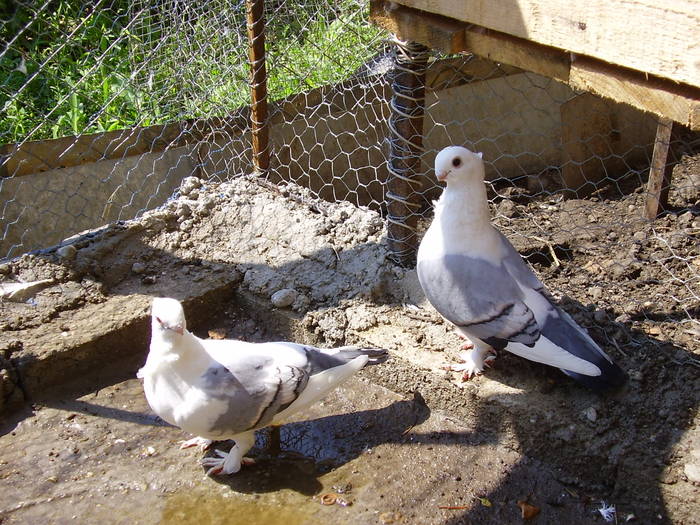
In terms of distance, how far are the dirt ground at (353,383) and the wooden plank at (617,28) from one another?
134 cm

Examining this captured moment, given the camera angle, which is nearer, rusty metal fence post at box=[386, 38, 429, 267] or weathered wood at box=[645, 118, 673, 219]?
rusty metal fence post at box=[386, 38, 429, 267]

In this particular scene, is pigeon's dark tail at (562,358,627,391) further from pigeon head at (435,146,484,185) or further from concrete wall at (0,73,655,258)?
concrete wall at (0,73,655,258)

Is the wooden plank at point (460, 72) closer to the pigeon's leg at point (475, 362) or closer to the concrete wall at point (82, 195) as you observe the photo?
the concrete wall at point (82, 195)

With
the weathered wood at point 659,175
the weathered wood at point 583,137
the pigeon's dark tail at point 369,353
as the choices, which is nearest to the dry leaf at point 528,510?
the pigeon's dark tail at point 369,353

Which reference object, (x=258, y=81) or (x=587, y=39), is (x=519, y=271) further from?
(x=258, y=81)

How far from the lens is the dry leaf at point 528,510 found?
259 centimetres

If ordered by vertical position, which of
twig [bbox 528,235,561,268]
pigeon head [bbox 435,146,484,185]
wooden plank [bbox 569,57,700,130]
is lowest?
twig [bbox 528,235,561,268]

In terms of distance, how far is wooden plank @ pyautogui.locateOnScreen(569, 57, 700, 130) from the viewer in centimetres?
190

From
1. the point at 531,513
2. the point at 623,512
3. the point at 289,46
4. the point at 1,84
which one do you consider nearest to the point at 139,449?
the point at 531,513

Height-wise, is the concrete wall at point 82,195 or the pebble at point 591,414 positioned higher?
the concrete wall at point 82,195

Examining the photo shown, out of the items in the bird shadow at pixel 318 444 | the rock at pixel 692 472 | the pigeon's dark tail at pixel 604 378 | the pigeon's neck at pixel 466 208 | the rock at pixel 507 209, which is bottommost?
the bird shadow at pixel 318 444

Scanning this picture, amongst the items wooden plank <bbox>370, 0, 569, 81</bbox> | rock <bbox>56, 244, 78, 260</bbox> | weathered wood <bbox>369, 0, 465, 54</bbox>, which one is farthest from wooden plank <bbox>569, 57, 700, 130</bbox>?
rock <bbox>56, 244, 78, 260</bbox>

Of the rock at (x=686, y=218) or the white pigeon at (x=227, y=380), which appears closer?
the white pigeon at (x=227, y=380)

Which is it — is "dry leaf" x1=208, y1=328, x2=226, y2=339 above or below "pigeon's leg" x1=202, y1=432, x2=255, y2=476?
above
